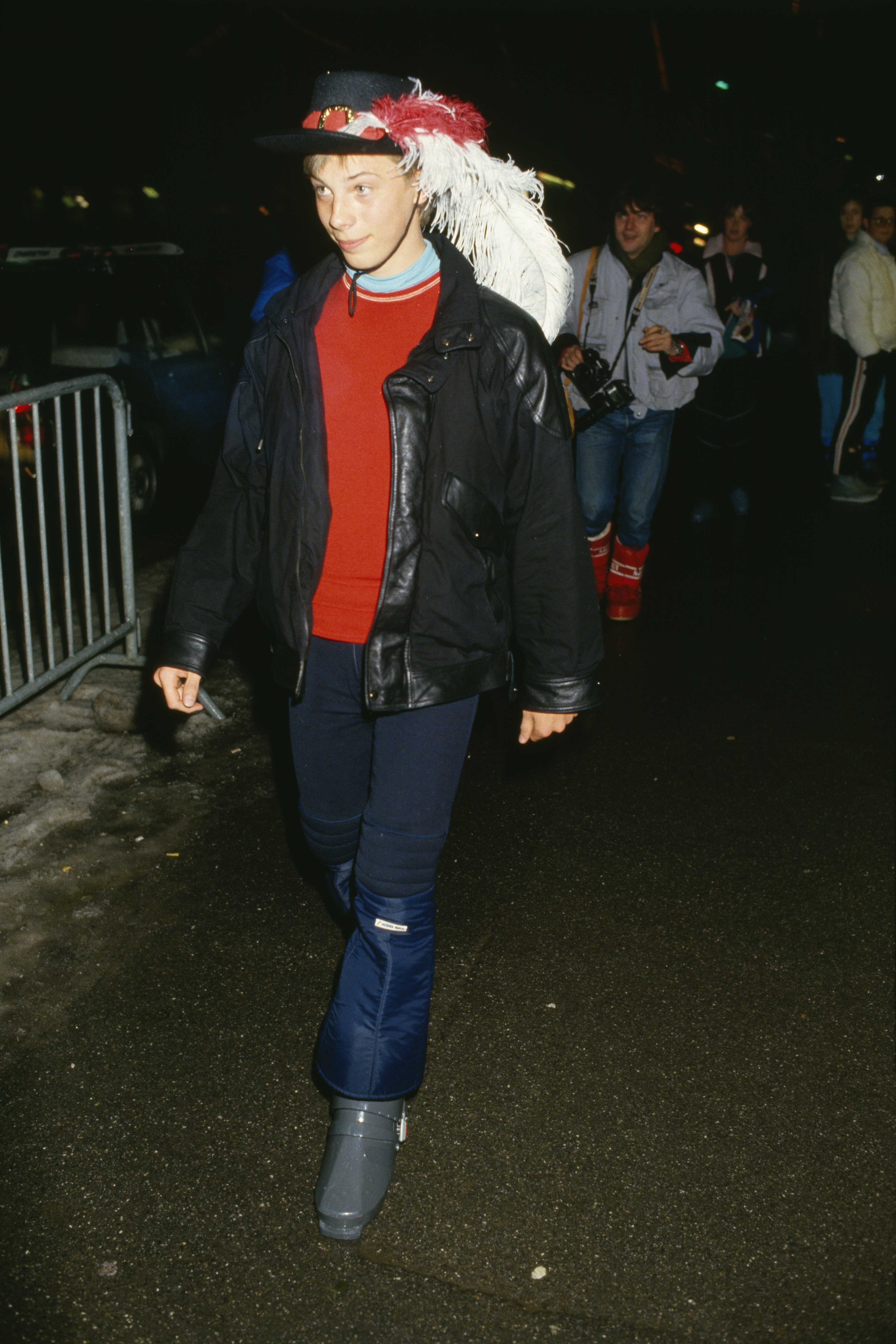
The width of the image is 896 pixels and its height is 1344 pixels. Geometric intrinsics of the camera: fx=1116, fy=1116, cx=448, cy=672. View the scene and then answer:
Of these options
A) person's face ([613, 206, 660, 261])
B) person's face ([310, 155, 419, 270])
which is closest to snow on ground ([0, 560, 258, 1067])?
person's face ([310, 155, 419, 270])

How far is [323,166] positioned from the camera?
7.38 ft

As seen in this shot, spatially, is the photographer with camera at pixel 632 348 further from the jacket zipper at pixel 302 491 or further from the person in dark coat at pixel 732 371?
the jacket zipper at pixel 302 491

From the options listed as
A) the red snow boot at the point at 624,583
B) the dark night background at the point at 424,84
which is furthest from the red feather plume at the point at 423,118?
the dark night background at the point at 424,84

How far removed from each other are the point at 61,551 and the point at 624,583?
3.51 meters

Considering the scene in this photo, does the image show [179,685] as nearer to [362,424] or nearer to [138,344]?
[362,424]

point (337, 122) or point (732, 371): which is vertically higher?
point (337, 122)

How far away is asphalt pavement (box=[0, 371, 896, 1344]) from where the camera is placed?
2.29 metres

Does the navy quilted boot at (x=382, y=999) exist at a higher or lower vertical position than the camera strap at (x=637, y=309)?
lower

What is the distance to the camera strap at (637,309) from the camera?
5.52m

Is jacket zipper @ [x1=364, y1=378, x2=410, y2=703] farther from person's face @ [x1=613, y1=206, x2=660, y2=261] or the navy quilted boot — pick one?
person's face @ [x1=613, y1=206, x2=660, y2=261]

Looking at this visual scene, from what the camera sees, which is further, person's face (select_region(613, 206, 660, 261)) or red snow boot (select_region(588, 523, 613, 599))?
red snow boot (select_region(588, 523, 613, 599))

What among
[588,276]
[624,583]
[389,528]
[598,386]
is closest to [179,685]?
[389,528]

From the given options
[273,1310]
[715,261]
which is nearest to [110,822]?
[273,1310]

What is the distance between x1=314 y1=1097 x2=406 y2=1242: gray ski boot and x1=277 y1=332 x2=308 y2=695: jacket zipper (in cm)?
102
